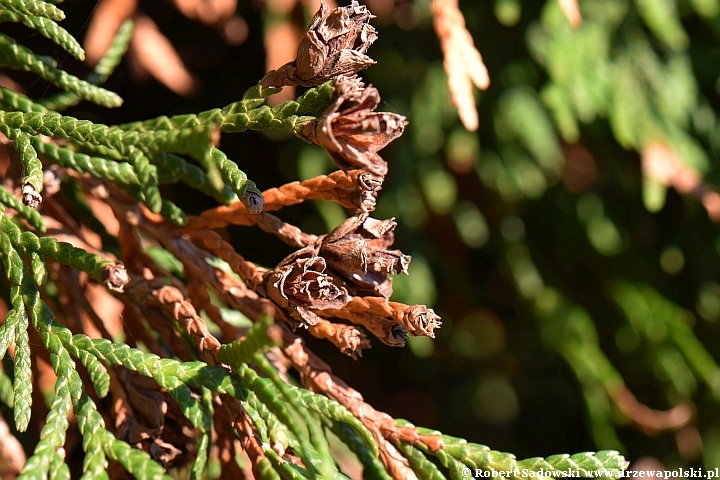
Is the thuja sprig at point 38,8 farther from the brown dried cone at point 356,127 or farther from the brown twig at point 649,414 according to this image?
the brown twig at point 649,414

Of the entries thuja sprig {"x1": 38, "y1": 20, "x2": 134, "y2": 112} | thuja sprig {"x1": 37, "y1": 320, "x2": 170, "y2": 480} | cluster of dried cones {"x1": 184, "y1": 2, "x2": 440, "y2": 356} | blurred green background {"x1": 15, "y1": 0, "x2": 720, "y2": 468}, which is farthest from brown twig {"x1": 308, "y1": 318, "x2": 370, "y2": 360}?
blurred green background {"x1": 15, "y1": 0, "x2": 720, "y2": 468}

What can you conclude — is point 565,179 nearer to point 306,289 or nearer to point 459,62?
point 459,62

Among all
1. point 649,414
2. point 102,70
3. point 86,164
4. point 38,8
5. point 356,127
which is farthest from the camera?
point 649,414

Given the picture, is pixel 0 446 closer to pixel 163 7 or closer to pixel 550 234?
pixel 163 7

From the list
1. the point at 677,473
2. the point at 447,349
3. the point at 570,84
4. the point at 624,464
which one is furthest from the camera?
the point at 447,349

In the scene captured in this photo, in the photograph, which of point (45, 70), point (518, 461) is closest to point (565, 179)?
point (518, 461)

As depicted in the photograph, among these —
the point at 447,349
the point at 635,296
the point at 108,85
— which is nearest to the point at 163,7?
the point at 108,85
